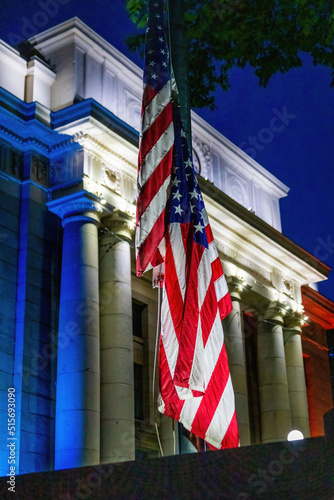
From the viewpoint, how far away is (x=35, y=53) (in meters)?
29.9

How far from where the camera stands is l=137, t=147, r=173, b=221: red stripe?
14.8 m

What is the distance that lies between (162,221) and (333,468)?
7595mm

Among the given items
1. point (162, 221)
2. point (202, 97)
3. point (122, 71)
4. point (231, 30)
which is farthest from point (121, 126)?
point (162, 221)

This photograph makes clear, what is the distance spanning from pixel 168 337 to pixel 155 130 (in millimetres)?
4475

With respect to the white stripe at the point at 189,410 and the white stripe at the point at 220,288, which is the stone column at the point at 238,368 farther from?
the white stripe at the point at 189,410

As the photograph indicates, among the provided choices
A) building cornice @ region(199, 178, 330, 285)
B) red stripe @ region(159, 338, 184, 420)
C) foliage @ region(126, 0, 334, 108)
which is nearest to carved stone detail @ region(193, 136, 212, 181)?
building cornice @ region(199, 178, 330, 285)

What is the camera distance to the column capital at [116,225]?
27.5m

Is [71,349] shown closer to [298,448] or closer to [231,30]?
[231,30]

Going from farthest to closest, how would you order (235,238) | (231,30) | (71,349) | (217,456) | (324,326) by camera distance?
(324,326) → (235,238) → (71,349) → (231,30) → (217,456)

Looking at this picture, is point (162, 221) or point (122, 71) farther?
point (122, 71)

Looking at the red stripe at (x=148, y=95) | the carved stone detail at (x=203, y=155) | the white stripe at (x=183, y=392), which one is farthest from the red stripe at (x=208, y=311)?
the carved stone detail at (x=203, y=155)

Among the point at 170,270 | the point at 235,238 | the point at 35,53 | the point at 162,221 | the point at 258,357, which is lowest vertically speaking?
the point at 170,270

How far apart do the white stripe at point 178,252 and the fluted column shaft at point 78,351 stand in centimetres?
1066

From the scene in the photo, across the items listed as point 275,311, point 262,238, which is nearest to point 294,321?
point 275,311
